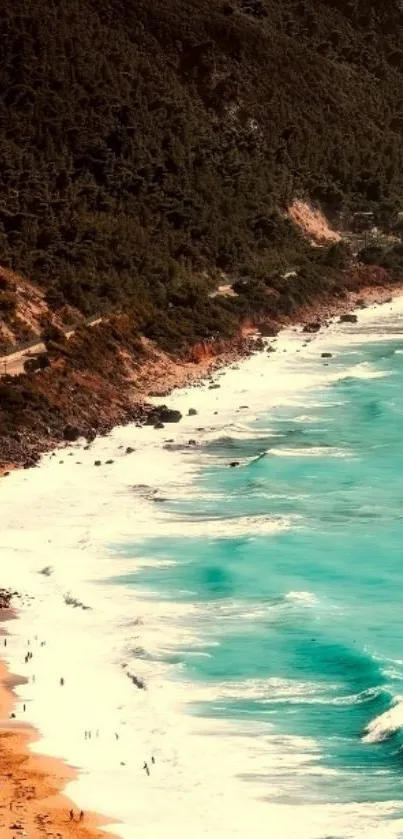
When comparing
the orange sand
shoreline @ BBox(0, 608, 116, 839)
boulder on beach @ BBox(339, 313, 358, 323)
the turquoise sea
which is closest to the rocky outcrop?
the turquoise sea

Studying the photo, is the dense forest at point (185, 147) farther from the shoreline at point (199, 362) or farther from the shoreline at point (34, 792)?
Answer: the shoreline at point (34, 792)

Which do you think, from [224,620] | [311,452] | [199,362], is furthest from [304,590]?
[199,362]

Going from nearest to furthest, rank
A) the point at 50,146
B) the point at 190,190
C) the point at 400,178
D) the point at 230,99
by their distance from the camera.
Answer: the point at 50,146, the point at 190,190, the point at 230,99, the point at 400,178

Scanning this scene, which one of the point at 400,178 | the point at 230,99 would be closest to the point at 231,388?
the point at 230,99

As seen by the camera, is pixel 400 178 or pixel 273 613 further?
Answer: pixel 400 178

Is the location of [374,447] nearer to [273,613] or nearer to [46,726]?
[273,613]

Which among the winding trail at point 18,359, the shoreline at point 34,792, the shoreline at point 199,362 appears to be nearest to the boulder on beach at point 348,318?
the shoreline at point 199,362
